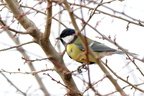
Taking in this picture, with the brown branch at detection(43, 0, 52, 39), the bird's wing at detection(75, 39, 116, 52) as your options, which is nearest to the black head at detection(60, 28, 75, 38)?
the bird's wing at detection(75, 39, 116, 52)

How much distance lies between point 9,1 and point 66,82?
88 cm

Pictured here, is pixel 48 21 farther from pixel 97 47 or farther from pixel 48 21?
pixel 97 47

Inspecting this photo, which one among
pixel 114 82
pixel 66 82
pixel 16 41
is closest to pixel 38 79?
pixel 16 41

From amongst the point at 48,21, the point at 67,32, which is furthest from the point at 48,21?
the point at 67,32

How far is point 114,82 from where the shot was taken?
1802 mm

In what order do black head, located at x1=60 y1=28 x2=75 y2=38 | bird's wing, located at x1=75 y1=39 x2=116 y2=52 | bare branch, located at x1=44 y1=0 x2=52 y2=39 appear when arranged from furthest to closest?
1. black head, located at x1=60 y1=28 x2=75 y2=38
2. bird's wing, located at x1=75 y1=39 x2=116 y2=52
3. bare branch, located at x1=44 y1=0 x2=52 y2=39

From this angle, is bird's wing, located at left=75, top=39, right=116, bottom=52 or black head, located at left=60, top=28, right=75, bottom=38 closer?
bird's wing, located at left=75, top=39, right=116, bottom=52

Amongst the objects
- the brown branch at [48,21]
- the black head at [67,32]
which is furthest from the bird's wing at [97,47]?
the brown branch at [48,21]

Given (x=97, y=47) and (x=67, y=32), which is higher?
(x=67, y=32)

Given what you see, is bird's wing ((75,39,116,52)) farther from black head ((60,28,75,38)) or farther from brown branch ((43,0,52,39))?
brown branch ((43,0,52,39))

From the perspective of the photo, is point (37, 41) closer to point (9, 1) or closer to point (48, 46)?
point (48, 46)

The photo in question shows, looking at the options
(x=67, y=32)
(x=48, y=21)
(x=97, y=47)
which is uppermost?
(x=67, y=32)

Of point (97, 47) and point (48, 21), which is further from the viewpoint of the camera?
point (97, 47)

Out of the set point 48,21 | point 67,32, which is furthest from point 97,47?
point 48,21
